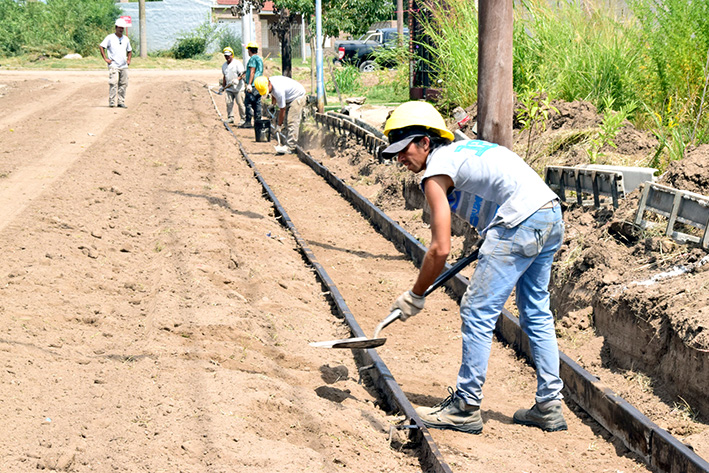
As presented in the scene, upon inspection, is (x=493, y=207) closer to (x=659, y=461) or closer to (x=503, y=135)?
(x=659, y=461)

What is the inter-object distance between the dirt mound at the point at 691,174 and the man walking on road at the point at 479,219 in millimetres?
2222

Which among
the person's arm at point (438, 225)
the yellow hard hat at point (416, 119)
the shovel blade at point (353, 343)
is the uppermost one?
the yellow hard hat at point (416, 119)

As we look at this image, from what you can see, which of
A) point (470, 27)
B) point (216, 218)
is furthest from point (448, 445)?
point (470, 27)

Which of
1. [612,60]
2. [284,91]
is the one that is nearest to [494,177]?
[612,60]

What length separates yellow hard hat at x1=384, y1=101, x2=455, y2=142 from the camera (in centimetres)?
433

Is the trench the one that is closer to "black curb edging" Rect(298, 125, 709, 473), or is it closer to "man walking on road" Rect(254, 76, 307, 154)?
"black curb edging" Rect(298, 125, 709, 473)

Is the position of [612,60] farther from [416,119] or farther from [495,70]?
[416,119]

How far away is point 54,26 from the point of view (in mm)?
44906

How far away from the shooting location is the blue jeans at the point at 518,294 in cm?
434

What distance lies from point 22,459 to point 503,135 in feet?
17.5

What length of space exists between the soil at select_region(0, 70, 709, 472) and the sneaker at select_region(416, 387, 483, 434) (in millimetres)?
79

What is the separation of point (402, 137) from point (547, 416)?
6.16ft

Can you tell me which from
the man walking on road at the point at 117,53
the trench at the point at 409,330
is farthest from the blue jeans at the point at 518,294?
the man walking on road at the point at 117,53

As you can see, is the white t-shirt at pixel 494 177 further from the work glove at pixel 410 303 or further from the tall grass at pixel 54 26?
the tall grass at pixel 54 26
